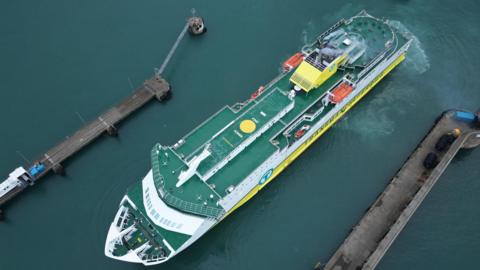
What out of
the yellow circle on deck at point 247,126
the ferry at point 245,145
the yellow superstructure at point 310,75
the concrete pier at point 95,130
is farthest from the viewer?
the yellow superstructure at point 310,75

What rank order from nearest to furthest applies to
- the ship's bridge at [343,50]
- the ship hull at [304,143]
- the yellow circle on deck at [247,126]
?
the ship hull at [304,143] → the yellow circle on deck at [247,126] → the ship's bridge at [343,50]

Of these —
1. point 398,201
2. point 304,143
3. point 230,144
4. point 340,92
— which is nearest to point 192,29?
point 230,144

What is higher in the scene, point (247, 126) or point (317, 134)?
point (317, 134)

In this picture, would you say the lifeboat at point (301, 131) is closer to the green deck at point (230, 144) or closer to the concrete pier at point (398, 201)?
the green deck at point (230, 144)

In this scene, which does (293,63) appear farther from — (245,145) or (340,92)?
(245,145)

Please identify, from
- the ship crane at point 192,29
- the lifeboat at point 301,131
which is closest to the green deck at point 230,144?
the lifeboat at point 301,131

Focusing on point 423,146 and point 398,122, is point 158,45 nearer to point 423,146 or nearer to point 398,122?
point 398,122
